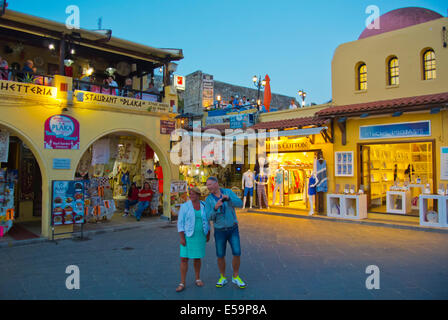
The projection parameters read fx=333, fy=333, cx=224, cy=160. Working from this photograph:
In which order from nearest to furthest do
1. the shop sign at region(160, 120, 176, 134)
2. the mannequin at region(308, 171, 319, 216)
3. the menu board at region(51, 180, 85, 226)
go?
1. the menu board at region(51, 180, 85, 226)
2. the shop sign at region(160, 120, 176, 134)
3. the mannequin at region(308, 171, 319, 216)

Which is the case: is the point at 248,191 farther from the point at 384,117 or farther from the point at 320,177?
the point at 384,117

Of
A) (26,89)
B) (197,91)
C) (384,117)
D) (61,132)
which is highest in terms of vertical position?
(197,91)

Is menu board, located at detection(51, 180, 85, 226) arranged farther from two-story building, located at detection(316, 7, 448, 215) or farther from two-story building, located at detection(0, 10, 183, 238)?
two-story building, located at detection(316, 7, 448, 215)

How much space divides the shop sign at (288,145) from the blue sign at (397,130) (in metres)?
2.51

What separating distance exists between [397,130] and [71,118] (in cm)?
1045

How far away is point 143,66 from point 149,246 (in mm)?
7687

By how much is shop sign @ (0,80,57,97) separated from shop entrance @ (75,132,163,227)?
271 cm

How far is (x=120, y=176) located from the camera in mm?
14828

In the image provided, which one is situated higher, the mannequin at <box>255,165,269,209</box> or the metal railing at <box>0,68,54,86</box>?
the metal railing at <box>0,68,54,86</box>

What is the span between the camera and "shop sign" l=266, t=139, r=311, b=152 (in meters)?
14.2

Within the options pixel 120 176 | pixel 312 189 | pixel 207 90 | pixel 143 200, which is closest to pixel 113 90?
pixel 143 200

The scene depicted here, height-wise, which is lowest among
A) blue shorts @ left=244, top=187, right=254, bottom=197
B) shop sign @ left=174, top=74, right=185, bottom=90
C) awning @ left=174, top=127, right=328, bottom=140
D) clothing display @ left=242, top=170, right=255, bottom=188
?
blue shorts @ left=244, top=187, right=254, bottom=197

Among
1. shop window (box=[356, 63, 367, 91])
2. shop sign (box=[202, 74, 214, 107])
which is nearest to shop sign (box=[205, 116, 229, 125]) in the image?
shop sign (box=[202, 74, 214, 107])
